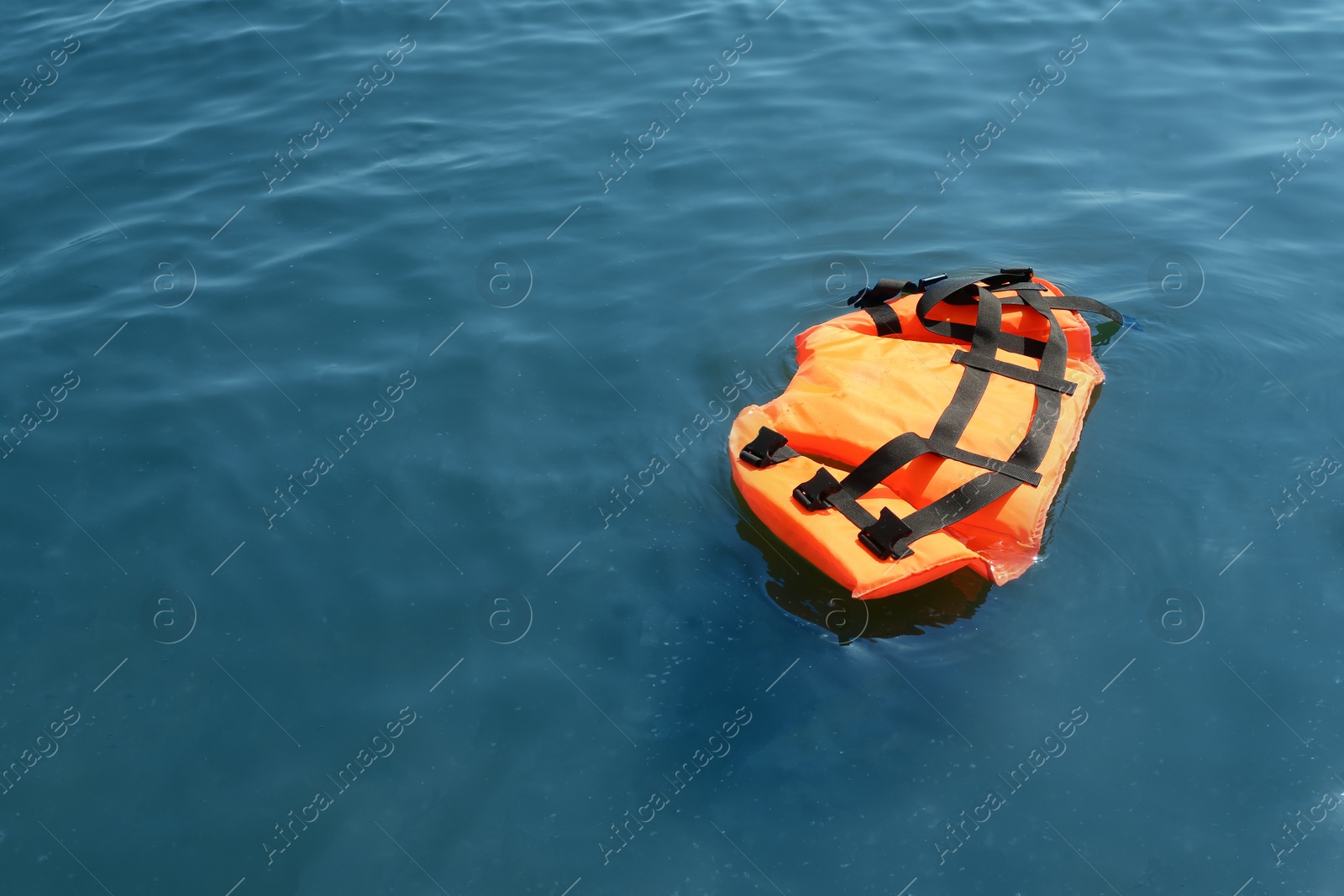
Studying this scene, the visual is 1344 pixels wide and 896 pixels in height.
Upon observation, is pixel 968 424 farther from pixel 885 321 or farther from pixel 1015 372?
pixel 885 321

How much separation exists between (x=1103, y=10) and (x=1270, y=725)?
24.0 feet

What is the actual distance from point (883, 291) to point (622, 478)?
187cm

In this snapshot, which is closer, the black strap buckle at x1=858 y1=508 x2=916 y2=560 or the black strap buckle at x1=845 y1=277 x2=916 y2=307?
the black strap buckle at x1=858 y1=508 x2=916 y2=560

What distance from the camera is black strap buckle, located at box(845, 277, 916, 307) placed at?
5.64 meters

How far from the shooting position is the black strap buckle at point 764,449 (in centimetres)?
470

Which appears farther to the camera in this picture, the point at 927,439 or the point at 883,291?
the point at 883,291

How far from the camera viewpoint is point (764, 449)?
4.70 m

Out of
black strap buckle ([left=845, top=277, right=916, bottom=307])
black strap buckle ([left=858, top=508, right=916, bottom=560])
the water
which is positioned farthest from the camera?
black strap buckle ([left=845, top=277, right=916, bottom=307])

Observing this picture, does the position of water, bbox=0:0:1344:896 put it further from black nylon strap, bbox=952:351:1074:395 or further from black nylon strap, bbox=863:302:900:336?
black nylon strap, bbox=863:302:900:336

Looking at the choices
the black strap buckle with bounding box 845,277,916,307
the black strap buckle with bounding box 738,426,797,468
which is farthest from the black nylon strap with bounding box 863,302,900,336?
the black strap buckle with bounding box 738,426,797,468

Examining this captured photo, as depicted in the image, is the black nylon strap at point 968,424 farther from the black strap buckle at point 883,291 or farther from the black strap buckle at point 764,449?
the black strap buckle at point 764,449

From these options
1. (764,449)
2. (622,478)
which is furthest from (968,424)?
(622,478)

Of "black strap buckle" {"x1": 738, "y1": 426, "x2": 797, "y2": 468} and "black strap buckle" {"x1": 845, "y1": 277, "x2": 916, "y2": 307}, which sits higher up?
"black strap buckle" {"x1": 845, "y1": 277, "x2": 916, "y2": 307}

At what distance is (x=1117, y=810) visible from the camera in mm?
3939
